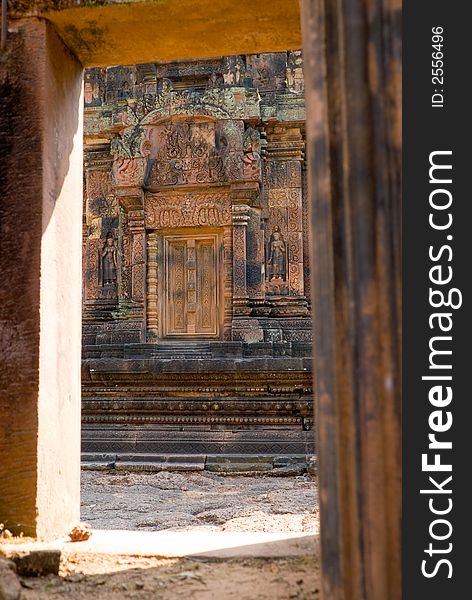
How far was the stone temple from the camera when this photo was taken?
29.5 feet

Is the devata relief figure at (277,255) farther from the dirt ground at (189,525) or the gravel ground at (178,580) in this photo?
the gravel ground at (178,580)

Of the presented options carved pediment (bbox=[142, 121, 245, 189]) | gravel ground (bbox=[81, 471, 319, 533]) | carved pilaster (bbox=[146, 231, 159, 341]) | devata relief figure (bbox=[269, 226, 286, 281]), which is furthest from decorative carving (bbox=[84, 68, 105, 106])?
gravel ground (bbox=[81, 471, 319, 533])

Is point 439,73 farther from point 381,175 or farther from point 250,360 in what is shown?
point 250,360

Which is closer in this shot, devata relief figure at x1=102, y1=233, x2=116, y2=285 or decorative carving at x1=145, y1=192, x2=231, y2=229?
decorative carving at x1=145, y1=192, x2=231, y2=229

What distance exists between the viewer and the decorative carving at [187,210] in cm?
923

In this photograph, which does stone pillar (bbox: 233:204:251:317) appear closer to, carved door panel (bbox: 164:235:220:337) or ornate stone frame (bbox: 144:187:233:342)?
ornate stone frame (bbox: 144:187:233:342)

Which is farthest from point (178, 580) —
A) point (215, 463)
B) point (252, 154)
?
point (252, 154)

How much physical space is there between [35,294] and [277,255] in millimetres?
7286

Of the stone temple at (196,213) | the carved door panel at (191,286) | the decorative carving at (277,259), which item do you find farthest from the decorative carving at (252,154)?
the carved door panel at (191,286)

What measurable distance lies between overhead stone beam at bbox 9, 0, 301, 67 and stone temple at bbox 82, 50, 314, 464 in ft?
20.0

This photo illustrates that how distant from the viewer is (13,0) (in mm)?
2227

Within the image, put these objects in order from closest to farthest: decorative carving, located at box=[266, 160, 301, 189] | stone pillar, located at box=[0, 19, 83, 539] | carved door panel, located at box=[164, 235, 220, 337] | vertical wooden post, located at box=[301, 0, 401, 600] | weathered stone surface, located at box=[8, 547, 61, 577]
→ vertical wooden post, located at box=[301, 0, 401, 600] < weathered stone surface, located at box=[8, 547, 61, 577] < stone pillar, located at box=[0, 19, 83, 539] < carved door panel, located at box=[164, 235, 220, 337] < decorative carving, located at box=[266, 160, 301, 189]

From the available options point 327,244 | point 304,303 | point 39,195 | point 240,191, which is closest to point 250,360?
point 304,303

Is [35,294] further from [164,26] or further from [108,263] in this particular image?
[108,263]
